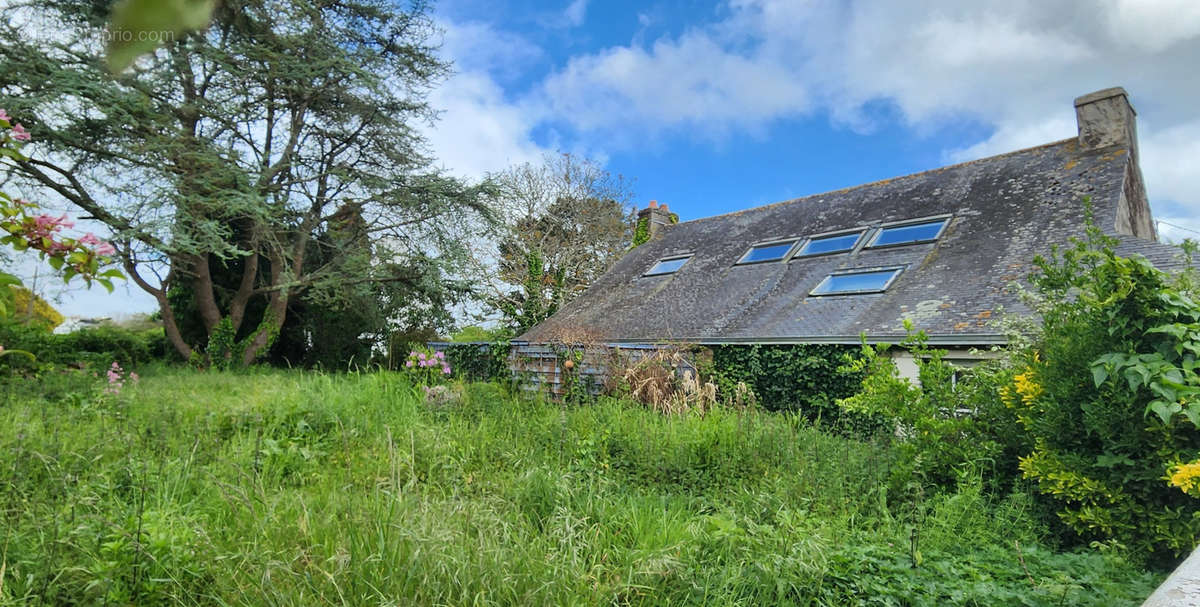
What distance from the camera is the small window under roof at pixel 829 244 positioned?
13398mm

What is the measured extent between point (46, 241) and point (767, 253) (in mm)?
13863

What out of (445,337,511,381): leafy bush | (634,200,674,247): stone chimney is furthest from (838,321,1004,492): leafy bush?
(634,200,674,247): stone chimney

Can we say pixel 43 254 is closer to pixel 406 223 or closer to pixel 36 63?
pixel 36 63

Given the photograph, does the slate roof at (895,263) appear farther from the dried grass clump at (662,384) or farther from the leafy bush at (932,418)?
the leafy bush at (932,418)

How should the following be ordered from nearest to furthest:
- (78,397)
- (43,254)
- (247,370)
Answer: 1. (43,254)
2. (78,397)
3. (247,370)

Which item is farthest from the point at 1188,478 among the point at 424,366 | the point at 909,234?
the point at 909,234

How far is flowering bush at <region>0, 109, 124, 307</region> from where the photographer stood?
2.54 m

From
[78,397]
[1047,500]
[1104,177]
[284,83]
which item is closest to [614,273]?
[284,83]

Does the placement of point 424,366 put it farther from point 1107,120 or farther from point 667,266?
point 1107,120

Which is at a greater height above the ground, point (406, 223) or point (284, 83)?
point (284, 83)

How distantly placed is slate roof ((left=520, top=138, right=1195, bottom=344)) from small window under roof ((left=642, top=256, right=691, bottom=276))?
312mm

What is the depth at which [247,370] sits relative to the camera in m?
15.9

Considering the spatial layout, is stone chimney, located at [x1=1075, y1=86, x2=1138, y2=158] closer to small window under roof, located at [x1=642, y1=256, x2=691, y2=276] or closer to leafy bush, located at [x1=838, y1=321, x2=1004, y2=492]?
small window under roof, located at [x1=642, y1=256, x2=691, y2=276]

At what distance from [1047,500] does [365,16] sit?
19.6m
